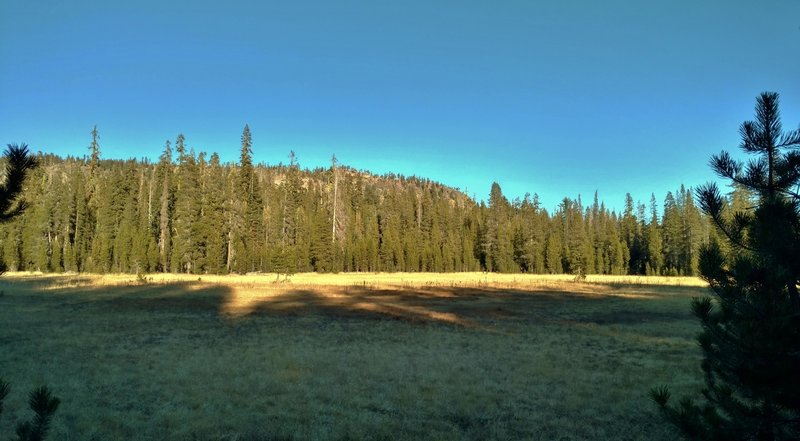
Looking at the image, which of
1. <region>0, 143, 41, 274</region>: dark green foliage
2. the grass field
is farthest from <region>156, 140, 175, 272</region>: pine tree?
<region>0, 143, 41, 274</region>: dark green foliage

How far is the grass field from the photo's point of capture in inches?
356

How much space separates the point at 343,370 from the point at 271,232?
85394 mm

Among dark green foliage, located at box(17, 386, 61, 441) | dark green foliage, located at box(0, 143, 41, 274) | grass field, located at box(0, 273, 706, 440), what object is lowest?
grass field, located at box(0, 273, 706, 440)

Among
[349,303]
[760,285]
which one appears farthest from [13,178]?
[349,303]

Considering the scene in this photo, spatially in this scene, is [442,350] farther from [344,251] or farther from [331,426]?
[344,251]

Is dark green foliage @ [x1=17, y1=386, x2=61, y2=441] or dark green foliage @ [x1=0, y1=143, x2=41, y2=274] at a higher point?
dark green foliage @ [x1=0, y1=143, x2=41, y2=274]

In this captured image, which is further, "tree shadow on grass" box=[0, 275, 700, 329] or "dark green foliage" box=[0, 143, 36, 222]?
"tree shadow on grass" box=[0, 275, 700, 329]

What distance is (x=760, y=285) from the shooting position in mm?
4449

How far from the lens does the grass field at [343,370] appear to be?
9055mm

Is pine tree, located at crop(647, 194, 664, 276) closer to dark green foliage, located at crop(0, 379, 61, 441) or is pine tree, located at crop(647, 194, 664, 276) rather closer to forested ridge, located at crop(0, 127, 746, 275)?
forested ridge, located at crop(0, 127, 746, 275)

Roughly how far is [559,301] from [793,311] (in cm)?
3536

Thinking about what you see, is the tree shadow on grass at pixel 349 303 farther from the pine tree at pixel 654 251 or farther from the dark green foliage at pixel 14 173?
the pine tree at pixel 654 251

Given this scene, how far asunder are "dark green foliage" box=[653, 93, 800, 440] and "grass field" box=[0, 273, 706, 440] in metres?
4.42

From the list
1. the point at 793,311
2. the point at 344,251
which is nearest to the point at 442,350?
the point at 793,311
